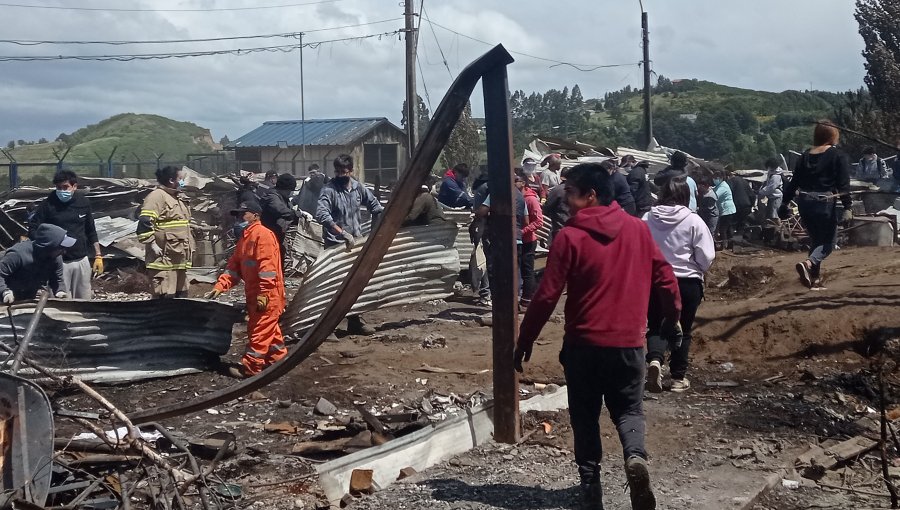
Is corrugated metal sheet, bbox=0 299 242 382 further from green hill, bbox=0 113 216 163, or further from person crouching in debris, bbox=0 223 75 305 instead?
green hill, bbox=0 113 216 163

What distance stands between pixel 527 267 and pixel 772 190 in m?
9.05

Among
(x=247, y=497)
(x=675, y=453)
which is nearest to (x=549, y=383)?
(x=675, y=453)

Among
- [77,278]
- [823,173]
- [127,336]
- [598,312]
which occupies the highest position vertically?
[823,173]

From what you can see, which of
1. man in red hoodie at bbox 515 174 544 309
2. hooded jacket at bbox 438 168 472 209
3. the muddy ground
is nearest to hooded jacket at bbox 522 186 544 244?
man in red hoodie at bbox 515 174 544 309

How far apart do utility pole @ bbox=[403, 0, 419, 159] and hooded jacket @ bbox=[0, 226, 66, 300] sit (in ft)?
45.8

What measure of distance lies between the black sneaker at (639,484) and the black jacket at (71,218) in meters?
7.21

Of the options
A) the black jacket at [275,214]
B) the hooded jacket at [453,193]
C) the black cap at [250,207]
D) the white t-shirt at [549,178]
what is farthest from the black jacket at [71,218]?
the white t-shirt at [549,178]

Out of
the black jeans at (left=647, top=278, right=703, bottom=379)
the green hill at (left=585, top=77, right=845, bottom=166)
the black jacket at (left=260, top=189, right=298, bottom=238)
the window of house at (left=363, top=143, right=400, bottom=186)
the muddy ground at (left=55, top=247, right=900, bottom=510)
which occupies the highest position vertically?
the green hill at (left=585, top=77, right=845, bottom=166)

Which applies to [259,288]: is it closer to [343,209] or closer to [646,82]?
[343,209]

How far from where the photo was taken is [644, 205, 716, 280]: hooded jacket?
21.5ft

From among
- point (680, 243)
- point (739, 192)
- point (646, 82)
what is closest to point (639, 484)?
point (680, 243)

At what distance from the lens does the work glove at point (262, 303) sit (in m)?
8.00

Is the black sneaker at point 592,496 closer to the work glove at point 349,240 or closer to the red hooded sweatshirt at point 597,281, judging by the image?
the red hooded sweatshirt at point 597,281

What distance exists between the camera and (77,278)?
9.60 metres
